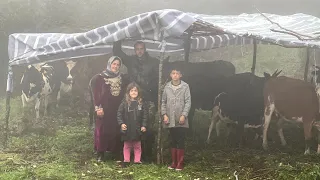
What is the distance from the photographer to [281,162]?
671cm

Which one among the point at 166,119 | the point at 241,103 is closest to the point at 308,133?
the point at 241,103

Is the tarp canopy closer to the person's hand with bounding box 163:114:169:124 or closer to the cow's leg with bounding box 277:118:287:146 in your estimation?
the person's hand with bounding box 163:114:169:124

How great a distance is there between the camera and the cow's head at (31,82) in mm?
11547

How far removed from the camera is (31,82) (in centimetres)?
1159

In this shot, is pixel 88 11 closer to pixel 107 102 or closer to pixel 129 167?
pixel 107 102

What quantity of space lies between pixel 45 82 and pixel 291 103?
787 centimetres

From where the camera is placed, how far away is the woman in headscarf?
7.06 m

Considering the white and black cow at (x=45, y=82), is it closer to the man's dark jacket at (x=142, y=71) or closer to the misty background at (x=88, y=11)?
the misty background at (x=88, y=11)

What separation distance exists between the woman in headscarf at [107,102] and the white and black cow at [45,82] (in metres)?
5.01

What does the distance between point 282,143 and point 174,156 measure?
304 cm

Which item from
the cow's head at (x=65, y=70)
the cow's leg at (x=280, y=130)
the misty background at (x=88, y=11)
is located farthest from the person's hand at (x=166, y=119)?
the misty background at (x=88, y=11)

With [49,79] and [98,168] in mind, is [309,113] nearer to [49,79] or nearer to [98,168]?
[98,168]

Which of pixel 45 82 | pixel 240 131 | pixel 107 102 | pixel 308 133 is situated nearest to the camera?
pixel 107 102

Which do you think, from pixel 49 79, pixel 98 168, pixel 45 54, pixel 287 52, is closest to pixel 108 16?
pixel 49 79
